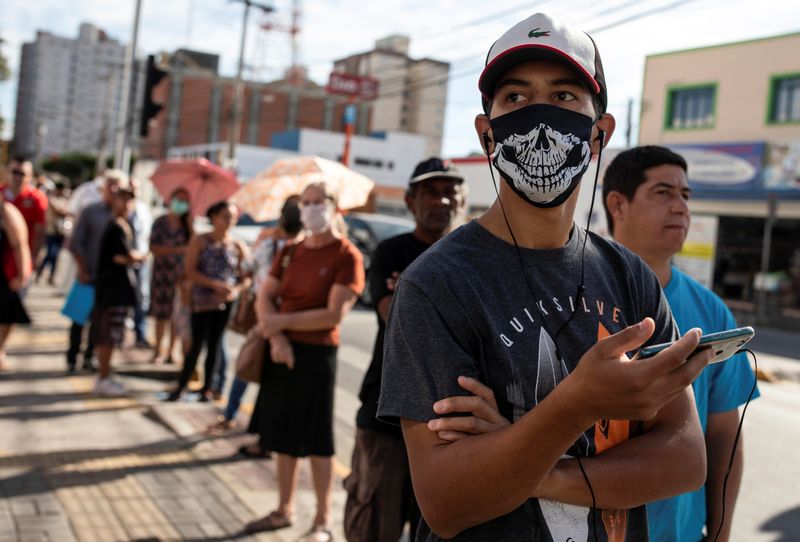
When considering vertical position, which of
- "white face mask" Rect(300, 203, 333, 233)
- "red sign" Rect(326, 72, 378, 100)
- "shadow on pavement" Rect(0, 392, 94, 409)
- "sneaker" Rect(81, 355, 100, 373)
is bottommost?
"shadow on pavement" Rect(0, 392, 94, 409)

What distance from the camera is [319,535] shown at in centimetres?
440

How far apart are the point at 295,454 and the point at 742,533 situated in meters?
3.05

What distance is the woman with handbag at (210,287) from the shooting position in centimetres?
719

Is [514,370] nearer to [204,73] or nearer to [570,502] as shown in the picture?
[570,502]

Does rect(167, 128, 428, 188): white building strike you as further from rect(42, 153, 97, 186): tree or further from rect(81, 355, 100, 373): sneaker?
rect(81, 355, 100, 373): sneaker

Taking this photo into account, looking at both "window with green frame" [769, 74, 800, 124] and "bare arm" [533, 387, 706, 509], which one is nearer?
"bare arm" [533, 387, 706, 509]

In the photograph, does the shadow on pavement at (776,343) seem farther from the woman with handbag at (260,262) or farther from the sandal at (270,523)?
the sandal at (270,523)

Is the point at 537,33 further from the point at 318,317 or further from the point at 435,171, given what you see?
the point at 318,317

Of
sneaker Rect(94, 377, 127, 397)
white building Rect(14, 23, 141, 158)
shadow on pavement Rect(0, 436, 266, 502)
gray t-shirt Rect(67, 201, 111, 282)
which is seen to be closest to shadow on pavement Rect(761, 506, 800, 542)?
shadow on pavement Rect(0, 436, 266, 502)

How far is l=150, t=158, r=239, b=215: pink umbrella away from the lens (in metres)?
10.1

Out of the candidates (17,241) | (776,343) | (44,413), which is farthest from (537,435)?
(776,343)

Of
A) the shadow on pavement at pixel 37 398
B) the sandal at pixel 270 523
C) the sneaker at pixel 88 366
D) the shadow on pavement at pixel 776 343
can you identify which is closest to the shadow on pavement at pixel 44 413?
the shadow on pavement at pixel 37 398

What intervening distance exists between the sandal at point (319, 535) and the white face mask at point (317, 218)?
1.68m

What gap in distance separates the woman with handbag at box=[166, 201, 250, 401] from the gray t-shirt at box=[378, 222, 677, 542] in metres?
5.80
